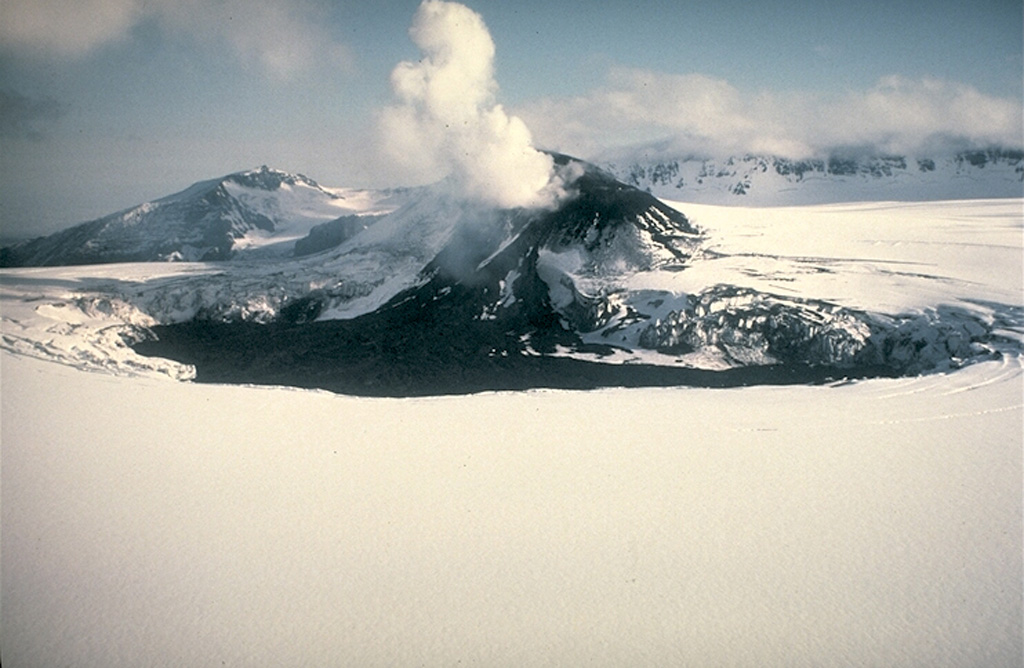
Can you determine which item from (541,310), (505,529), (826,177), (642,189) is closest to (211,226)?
(642,189)

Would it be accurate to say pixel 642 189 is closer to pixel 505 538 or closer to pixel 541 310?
pixel 541 310

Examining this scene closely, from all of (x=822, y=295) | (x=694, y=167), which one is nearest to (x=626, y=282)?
(x=822, y=295)

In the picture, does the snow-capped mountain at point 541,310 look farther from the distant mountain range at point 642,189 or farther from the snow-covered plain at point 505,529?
the distant mountain range at point 642,189

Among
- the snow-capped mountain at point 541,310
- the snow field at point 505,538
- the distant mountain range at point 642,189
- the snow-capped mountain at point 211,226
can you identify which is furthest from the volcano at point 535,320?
the snow-capped mountain at point 211,226

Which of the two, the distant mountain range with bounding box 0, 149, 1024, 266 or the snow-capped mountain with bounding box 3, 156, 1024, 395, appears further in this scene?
the distant mountain range with bounding box 0, 149, 1024, 266

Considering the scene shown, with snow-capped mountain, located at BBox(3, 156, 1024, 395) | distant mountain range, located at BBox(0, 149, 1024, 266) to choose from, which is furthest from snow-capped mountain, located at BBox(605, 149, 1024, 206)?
snow-capped mountain, located at BBox(3, 156, 1024, 395)

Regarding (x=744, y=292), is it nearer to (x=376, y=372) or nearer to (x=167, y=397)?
(x=376, y=372)

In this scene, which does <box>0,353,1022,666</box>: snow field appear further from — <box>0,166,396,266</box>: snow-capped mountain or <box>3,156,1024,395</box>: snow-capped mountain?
<box>0,166,396,266</box>: snow-capped mountain
